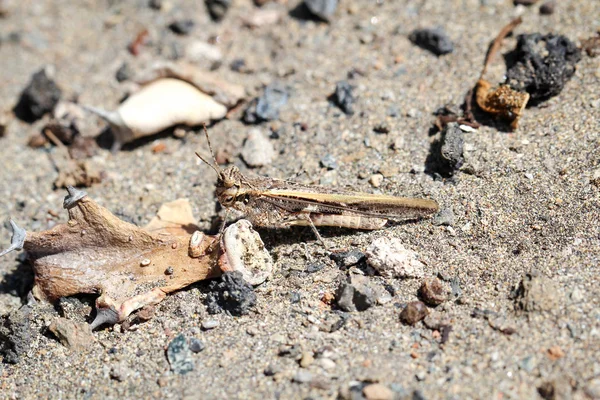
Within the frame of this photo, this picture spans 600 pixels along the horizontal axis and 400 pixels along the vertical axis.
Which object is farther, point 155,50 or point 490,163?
point 155,50

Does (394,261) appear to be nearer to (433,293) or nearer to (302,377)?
(433,293)

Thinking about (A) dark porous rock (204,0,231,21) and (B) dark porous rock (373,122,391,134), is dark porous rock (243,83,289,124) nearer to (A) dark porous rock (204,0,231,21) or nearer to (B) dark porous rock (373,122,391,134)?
(B) dark porous rock (373,122,391,134)

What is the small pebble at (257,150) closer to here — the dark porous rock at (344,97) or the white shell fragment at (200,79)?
the white shell fragment at (200,79)

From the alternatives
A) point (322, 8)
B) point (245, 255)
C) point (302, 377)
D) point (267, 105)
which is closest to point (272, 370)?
point (302, 377)

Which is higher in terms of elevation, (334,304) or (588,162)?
(588,162)

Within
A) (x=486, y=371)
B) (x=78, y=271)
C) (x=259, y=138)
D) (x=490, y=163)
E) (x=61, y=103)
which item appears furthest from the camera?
(x=61, y=103)

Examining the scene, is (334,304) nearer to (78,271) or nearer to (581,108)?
(78,271)

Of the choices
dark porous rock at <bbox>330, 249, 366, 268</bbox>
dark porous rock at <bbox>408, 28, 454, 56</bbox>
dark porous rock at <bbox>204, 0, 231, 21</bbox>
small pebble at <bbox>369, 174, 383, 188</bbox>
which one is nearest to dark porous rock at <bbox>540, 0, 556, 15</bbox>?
dark porous rock at <bbox>408, 28, 454, 56</bbox>

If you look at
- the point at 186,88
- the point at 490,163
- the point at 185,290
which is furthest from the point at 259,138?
the point at 490,163
